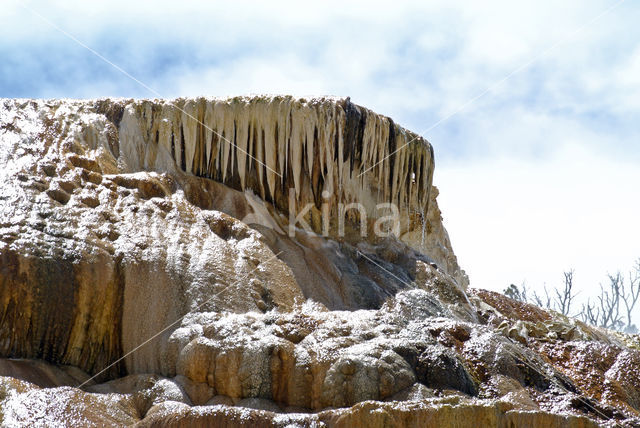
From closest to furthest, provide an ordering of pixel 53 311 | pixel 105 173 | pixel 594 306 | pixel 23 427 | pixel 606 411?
pixel 23 427 < pixel 606 411 < pixel 53 311 < pixel 105 173 < pixel 594 306

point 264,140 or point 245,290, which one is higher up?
point 264,140

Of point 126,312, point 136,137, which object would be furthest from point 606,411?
point 136,137

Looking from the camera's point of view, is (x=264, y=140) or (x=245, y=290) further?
(x=264, y=140)

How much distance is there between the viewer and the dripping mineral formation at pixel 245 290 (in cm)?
781

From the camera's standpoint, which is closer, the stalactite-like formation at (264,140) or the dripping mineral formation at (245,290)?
the dripping mineral formation at (245,290)

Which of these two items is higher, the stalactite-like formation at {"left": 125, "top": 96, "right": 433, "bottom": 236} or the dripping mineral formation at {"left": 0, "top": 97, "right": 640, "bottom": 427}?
the stalactite-like formation at {"left": 125, "top": 96, "right": 433, "bottom": 236}

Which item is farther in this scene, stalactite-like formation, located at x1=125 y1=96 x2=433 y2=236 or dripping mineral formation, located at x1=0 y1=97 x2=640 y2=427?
stalactite-like formation, located at x1=125 y1=96 x2=433 y2=236

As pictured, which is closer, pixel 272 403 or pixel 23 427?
pixel 23 427

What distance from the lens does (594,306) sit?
1655 inches

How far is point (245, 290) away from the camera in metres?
9.88

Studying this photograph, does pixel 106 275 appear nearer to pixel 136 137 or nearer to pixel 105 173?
pixel 105 173

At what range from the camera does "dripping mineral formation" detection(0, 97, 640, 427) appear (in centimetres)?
781

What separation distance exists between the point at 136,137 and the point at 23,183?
259 centimetres

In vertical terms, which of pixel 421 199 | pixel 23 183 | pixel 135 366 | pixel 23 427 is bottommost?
pixel 23 427
